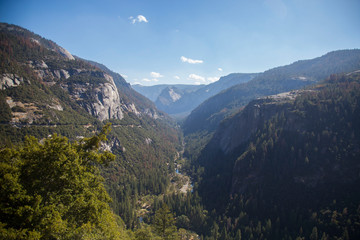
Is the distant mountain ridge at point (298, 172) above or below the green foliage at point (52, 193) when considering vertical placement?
below

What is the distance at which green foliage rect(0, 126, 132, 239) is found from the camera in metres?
12.3

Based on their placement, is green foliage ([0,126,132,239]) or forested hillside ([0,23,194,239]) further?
forested hillside ([0,23,194,239])

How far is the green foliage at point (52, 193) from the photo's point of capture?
12.3 meters

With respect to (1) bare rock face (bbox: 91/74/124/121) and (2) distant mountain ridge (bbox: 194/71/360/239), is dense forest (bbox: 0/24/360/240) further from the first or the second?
(1) bare rock face (bbox: 91/74/124/121)

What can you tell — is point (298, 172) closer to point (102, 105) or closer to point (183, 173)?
point (183, 173)

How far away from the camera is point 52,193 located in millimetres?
14906

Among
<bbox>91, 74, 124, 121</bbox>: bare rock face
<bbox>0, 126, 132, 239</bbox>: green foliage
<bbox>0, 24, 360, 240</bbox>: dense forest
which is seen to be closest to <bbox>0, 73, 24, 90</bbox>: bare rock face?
<bbox>0, 24, 360, 240</bbox>: dense forest

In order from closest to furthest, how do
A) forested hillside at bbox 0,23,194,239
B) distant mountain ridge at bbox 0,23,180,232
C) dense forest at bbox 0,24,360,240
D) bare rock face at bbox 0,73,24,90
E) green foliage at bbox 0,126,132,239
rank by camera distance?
green foliage at bbox 0,126,132,239, dense forest at bbox 0,24,360,240, forested hillside at bbox 0,23,194,239, distant mountain ridge at bbox 0,23,180,232, bare rock face at bbox 0,73,24,90

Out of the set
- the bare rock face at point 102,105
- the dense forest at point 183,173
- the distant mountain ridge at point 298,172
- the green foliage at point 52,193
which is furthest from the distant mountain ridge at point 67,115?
the green foliage at point 52,193

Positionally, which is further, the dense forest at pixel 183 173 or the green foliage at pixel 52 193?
→ the dense forest at pixel 183 173

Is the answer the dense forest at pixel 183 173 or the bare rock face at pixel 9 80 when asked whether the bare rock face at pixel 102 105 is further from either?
the bare rock face at pixel 9 80

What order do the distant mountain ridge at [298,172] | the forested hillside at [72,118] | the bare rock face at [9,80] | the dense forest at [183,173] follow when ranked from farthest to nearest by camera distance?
the bare rock face at [9,80] < the forested hillside at [72,118] < the distant mountain ridge at [298,172] < the dense forest at [183,173]

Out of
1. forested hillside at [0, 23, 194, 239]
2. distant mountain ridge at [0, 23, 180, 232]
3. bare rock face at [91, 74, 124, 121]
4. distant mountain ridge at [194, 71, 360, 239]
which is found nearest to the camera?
distant mountain ridge at [194, 71, 360, 239]

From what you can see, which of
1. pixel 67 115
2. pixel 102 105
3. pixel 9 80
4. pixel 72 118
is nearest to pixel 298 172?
pixel 72 118
